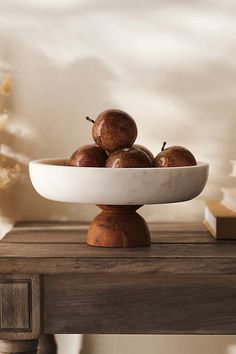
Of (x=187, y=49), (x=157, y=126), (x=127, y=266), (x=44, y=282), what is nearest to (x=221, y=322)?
(x=127, y=266)

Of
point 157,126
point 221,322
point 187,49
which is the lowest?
point 221,322

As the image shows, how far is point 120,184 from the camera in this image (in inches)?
46.9

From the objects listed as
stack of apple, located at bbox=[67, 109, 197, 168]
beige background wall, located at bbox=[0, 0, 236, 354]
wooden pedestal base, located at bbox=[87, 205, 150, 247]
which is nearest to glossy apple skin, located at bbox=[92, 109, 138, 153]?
stack of apple, located at bbox=[67, 109, 197, 168]

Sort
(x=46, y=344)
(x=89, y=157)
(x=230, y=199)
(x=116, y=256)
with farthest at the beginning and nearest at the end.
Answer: (x=46, y=344) < (x=230, y=199) < (x=89, y=157) < (x=116, y=256)

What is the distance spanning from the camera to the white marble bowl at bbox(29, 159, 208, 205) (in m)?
1.19

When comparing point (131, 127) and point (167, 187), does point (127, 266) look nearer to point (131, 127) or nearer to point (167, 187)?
point (167, 187)

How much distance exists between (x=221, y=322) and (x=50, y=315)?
274 mm

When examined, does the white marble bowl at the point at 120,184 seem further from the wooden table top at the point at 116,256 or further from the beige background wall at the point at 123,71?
the beige background wall at the point at 123,71

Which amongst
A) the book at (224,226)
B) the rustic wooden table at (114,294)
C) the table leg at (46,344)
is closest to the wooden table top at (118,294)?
the rustic wooden table at (114,294)

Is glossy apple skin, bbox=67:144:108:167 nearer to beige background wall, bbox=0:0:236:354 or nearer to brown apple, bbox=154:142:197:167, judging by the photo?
brown apple, bbox=154:142:197:167

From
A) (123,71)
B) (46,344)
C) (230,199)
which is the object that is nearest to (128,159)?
(230,199)

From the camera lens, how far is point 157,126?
162 centimetres

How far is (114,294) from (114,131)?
0.28 m

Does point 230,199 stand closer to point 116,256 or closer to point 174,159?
point 174,159
